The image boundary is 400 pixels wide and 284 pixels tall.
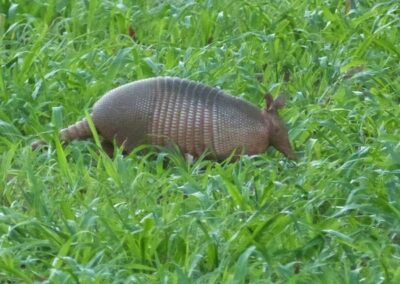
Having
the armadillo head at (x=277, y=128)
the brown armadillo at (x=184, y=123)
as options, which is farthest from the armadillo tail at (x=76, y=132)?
the armadillo head at (x=277, y=128)

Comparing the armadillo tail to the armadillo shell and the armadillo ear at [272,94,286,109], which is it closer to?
the armadillo shell

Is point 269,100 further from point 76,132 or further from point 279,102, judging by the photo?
point 76,132

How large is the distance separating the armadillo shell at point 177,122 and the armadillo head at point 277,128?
37 millimetres

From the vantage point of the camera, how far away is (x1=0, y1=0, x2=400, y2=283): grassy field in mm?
4793

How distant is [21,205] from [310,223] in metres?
1.09

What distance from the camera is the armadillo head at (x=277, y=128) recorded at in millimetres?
5992

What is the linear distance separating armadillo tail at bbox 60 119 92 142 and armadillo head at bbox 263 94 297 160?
76 cm

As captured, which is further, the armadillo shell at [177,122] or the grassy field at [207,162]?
the armadillo shell at [177,122]

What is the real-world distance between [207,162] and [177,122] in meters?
0.23

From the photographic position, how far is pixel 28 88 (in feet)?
21.5

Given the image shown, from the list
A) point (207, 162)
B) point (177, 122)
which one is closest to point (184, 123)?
point (177, 122)

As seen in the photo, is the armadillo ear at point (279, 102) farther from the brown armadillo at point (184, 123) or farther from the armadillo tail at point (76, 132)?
the armadillo tail at point (76, 132)

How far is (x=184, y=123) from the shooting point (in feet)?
19.8

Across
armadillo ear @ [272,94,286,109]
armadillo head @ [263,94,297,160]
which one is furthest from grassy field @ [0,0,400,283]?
armadillo ear @ [272,94,286,109]
